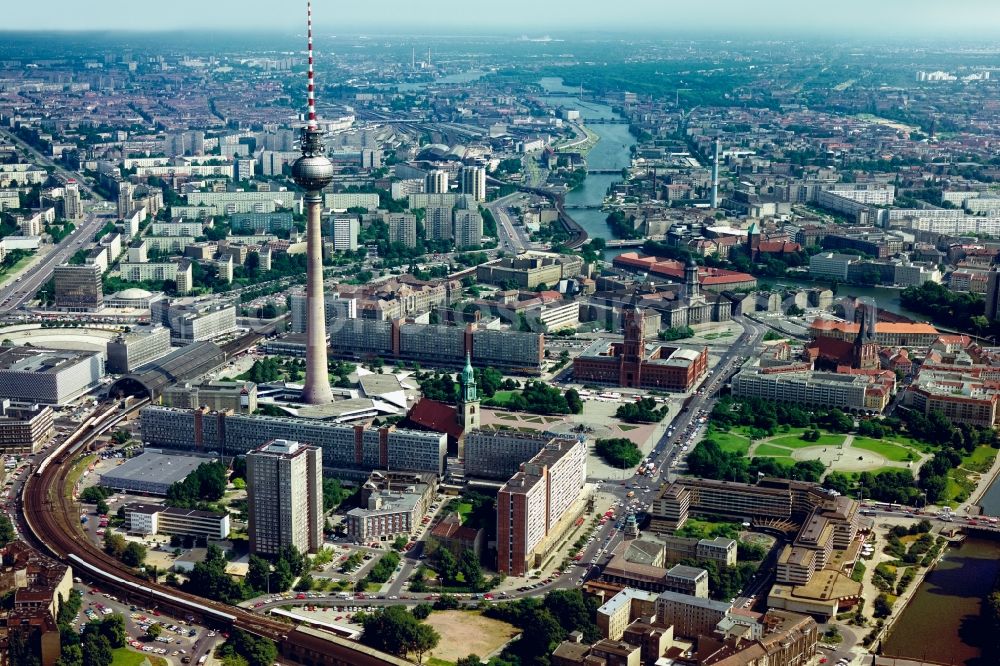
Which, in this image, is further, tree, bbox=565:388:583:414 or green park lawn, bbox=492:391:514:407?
green park lawn, bbox=492:391:514:407

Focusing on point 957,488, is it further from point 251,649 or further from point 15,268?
point 15,268

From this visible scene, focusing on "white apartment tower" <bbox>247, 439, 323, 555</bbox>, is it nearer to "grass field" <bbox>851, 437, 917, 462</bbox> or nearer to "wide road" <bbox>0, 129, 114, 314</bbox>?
"grass field" <bbox>851, 437, 917, 462</bbox>

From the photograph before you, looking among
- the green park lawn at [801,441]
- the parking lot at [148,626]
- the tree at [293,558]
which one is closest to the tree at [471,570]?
the tree at [293,558]

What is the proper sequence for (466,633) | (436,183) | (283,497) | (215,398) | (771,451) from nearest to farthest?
(466,633) → (283,497) → (771,451) → (215,398) → (436,183)

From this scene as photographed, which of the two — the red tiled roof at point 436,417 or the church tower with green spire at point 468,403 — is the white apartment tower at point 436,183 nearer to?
the red tiled roof at point 436,417

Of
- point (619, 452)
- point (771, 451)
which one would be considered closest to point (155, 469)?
point (619, 452)

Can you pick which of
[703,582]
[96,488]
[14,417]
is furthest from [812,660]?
[14,417]

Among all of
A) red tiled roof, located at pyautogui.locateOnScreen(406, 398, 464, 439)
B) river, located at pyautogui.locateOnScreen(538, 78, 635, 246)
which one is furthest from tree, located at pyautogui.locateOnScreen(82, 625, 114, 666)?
river, located at pyautogui.locateOnScreen(538, 78, 635, 246)
